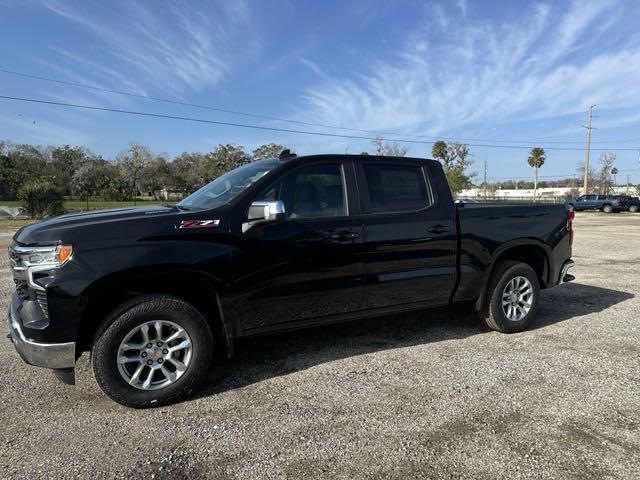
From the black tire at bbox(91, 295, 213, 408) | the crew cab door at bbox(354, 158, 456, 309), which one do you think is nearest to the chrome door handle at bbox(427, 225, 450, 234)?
the crew cab door at bbox(354, 158, 456, 309)

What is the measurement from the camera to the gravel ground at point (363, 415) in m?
2.55

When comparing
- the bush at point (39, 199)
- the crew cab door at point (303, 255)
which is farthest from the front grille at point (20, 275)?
the bush at point (39, 199)

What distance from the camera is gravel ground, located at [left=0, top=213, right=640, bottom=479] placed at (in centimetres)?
255

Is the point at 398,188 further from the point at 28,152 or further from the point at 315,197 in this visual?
the point at 28,152

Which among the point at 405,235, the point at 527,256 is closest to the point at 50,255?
the point at 405,235

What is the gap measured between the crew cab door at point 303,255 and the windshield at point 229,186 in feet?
0.74

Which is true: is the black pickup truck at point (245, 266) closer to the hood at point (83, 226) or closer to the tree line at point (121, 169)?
the hood at point (83, 226)

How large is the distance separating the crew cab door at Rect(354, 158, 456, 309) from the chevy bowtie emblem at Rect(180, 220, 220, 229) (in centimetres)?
131

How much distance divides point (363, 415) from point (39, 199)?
26049 mm

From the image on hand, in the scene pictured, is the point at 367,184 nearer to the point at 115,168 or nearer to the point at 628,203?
the point at 628,203

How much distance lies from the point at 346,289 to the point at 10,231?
19.0 m

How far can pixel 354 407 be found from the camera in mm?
3201

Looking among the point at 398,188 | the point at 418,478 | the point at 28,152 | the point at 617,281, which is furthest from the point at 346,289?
the point at 28,152

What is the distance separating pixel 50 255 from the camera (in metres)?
2.95
